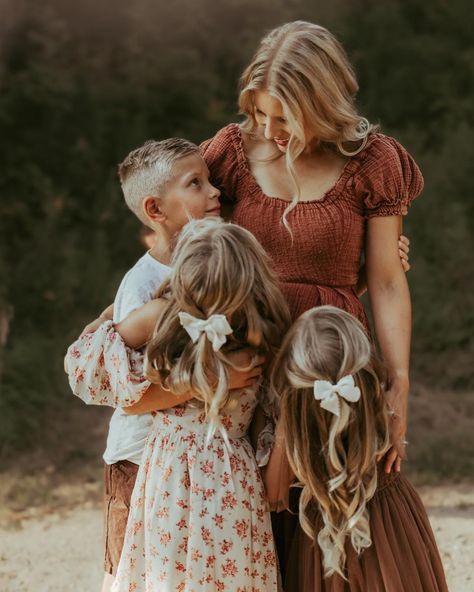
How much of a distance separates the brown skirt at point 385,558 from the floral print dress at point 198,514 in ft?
0.37

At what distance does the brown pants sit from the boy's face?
0.60m

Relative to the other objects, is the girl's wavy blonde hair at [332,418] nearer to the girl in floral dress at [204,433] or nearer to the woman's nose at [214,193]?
the girl in floral dress at [204,433]

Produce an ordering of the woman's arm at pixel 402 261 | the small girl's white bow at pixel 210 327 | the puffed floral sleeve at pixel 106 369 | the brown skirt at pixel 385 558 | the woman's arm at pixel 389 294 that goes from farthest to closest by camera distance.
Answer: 1. the woman's arm at pixel 402 261
2. the woman's arm at pixel 389 294
3. the brown skirt at pixel 385 558
4. the puffed floral sleeve at pixel 106 369
5. the small girl's white bow at pixel 210 327

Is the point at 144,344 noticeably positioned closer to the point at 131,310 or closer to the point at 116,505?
the point at 131,310

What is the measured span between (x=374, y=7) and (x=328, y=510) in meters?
7.39

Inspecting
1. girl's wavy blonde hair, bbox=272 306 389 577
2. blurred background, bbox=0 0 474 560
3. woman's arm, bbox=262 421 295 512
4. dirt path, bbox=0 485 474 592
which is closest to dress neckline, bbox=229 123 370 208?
girl's wavy blonde hair, bbox=272 306 389 577

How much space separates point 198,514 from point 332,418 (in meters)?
0.35

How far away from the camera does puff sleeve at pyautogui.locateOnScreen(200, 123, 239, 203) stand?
2.52 m

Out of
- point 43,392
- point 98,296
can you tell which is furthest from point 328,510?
point 98,296

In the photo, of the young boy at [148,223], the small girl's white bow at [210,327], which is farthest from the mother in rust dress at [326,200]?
the small girl's white bow at [210,327]

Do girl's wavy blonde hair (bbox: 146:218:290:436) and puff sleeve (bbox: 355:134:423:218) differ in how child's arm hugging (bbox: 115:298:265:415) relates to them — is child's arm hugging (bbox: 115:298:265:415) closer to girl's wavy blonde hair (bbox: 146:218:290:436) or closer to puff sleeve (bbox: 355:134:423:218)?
girl's wavy blonde hair (bbox: 146:218:290:436)

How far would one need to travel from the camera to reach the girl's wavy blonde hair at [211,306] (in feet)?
6.76

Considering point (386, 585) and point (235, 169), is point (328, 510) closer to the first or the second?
point (386, 585)

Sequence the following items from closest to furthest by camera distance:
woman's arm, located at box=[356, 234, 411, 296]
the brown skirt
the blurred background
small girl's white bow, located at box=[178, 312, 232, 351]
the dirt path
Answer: small girl's white bow, located at box=[178, 312, 232, 351] < the brown skirt < woman's arm, located at box=[356, 234, 411, 296] < the dirt path < the blurred background
